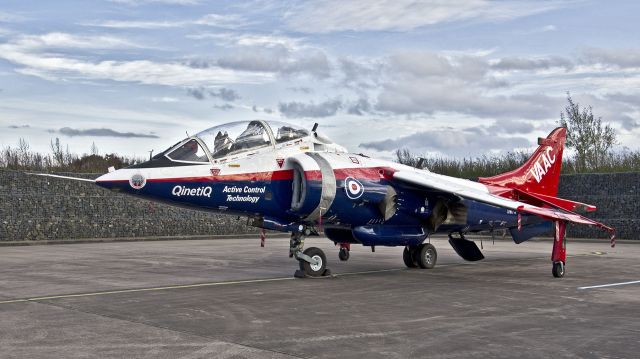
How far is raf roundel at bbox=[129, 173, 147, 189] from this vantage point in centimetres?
1241

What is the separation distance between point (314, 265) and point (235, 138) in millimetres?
3180

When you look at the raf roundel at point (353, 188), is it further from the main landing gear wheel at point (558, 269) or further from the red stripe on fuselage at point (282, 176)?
the main landing gear wheel at point (558, 269)

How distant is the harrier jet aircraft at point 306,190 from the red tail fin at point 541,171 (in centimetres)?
316

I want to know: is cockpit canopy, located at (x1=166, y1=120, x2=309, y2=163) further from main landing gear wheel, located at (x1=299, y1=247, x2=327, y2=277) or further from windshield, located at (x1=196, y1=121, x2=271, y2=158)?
main landing gear wheel, located at (x1=299, y1=247, x2=327, y2=277)

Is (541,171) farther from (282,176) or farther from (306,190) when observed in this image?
(282,176)

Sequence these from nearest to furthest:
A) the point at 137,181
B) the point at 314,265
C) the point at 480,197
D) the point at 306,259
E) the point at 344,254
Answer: the point at 137,181, the point at 306,259, the point at 314,265, the point at 480,197, the point at 344,254

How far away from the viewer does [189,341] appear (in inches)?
299

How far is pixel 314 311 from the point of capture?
981cm

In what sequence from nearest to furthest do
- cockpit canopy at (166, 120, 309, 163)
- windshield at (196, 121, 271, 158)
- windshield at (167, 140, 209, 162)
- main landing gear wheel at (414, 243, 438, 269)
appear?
windshield at (167, 140, 209, 162)
cockpit canopy at (166, 120, 309, 163)
windshield at (196, 121, 271, 158)
main landing gear wheel at (414, 243, 438, 269)

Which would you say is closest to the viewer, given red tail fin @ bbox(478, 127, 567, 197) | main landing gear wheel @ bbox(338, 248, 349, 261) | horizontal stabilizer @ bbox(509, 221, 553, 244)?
horizontal stabilizer @ bbox(509, 221, 553, 244)

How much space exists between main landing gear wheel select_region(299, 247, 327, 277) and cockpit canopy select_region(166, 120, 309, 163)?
8.05ft

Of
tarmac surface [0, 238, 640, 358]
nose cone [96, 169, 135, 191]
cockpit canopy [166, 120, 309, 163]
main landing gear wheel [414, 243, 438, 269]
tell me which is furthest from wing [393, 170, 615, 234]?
nose cone [96, 169, 135, 191]

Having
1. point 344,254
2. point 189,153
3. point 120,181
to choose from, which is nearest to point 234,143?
point 189,153

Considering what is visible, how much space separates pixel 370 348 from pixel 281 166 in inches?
276
